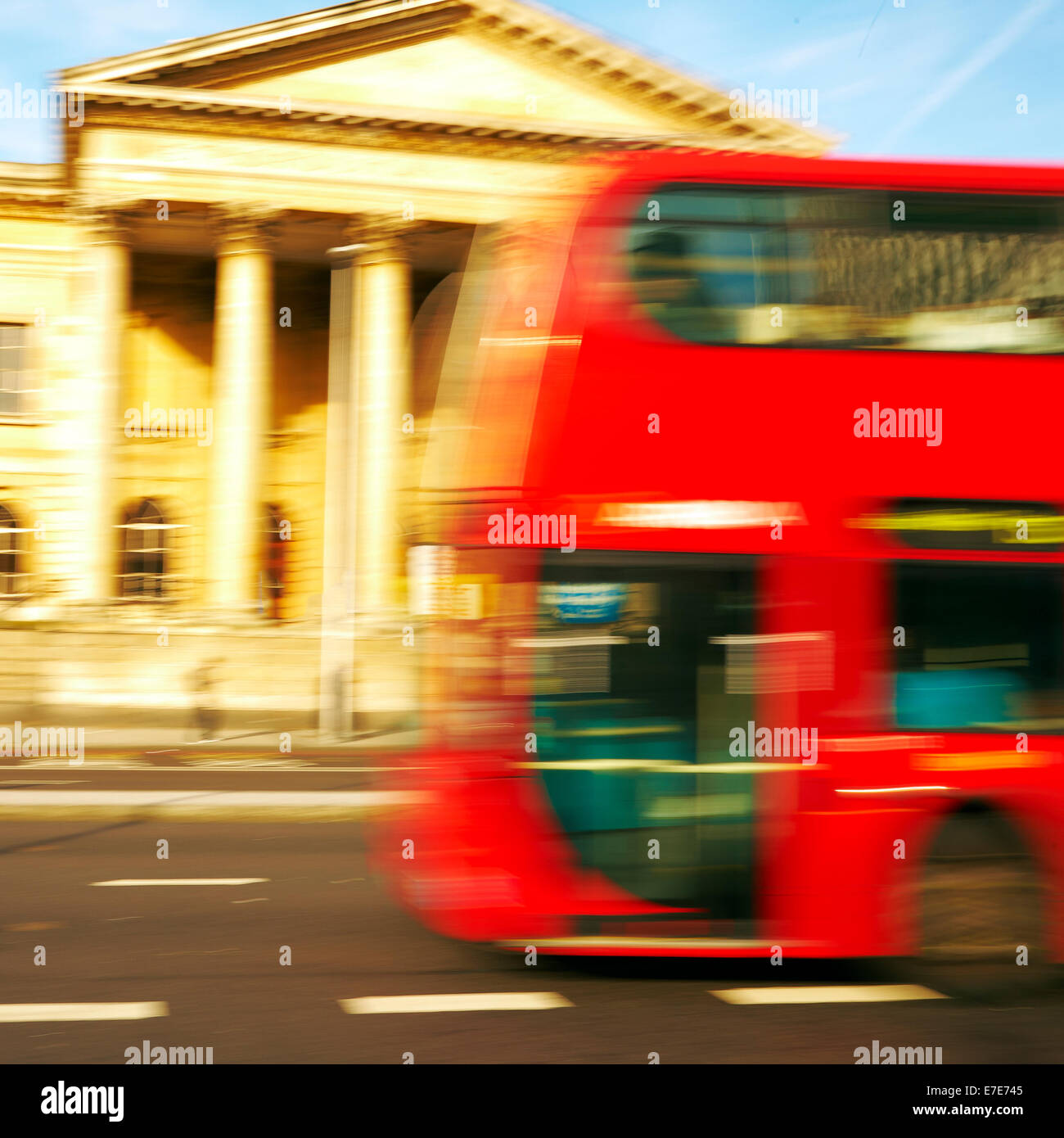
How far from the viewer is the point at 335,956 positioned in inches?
286

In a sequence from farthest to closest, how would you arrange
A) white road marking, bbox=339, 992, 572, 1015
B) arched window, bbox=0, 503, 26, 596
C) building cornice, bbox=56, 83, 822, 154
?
arched window, bbox=0, 503, 26, 596 < building cornice, bbox=56, 83, 822, 154 < white road marking, bbox=339, 992, 572, 1015

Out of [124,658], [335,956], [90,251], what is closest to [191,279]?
[90,251]

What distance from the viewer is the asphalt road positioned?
5.68m

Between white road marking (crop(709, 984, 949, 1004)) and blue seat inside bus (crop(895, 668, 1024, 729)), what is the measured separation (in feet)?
3.70

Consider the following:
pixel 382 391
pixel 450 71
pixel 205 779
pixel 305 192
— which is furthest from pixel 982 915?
pixel 450 71

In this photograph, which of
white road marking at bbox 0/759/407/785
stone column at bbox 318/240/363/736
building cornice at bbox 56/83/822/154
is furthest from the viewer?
building cornice at bbox 56/83/822/154

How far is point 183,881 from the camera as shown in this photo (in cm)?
955

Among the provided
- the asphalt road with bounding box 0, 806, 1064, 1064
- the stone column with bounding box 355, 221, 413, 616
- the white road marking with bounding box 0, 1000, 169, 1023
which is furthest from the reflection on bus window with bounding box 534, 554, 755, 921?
the stone column with bounding box 355, 221, 413, 616

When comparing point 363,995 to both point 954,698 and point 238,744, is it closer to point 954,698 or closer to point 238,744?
point 954,698

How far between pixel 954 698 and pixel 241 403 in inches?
1058

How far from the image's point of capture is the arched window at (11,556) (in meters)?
37.8

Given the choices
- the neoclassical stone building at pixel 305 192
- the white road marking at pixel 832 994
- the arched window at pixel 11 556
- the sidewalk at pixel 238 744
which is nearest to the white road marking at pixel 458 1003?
the white road marking at pixel 832 994

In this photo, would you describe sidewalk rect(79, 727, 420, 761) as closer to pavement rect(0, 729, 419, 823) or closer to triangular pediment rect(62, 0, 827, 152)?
pavement rect(0, 729, 419, 823)
